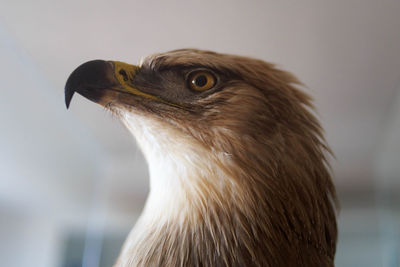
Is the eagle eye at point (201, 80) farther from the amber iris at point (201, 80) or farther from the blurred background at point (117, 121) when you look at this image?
the blurred background at point (117, 121)

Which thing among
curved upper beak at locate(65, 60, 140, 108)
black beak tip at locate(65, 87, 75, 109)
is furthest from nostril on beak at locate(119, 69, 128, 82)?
black beak tip at locate(65, 87, 75, 109)

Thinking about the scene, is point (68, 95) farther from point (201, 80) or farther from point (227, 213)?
point (227, 213)

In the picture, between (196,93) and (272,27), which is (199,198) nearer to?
(196,93)

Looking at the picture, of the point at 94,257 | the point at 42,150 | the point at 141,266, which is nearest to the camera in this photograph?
the point at 141,266

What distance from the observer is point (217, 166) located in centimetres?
69

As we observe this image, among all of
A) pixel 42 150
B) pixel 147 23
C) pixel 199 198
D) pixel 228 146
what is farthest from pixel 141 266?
pixel 147 23

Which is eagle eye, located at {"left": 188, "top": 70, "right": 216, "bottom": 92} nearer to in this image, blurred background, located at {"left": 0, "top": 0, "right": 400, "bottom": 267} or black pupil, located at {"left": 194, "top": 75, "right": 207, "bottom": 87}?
black pupil, located at {"left": 194, "top": 75, "right": 207, "bottom": 87}

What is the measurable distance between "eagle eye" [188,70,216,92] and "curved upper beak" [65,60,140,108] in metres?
0.12

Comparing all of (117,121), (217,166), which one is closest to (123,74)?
(117,121)

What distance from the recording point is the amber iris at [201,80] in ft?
2.39

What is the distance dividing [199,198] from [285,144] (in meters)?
0.22

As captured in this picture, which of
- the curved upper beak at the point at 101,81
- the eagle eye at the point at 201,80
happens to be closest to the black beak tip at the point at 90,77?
the curved upper beak at the point at 101,81

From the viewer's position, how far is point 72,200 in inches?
33.6

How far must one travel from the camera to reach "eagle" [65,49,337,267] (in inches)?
26.2
